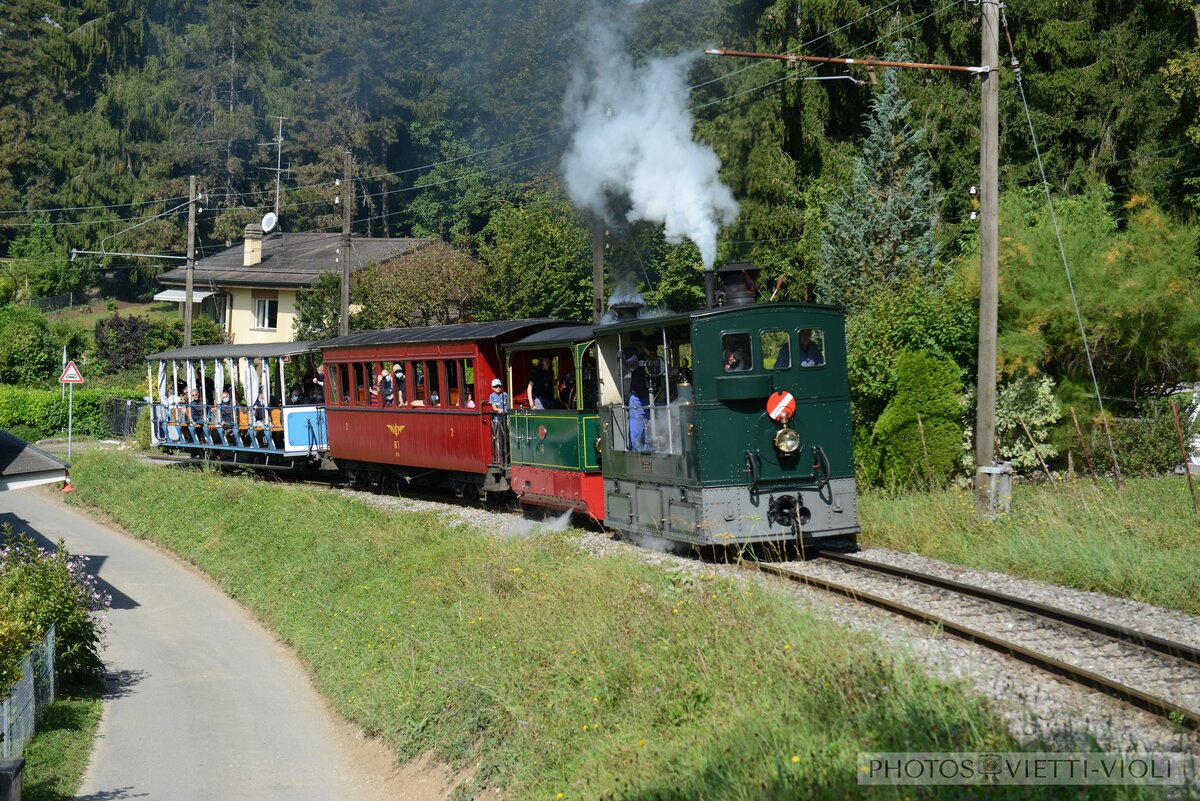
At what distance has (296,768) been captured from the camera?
11320mm

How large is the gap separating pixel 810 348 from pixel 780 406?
3.00ft

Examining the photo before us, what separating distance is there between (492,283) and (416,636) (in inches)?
973

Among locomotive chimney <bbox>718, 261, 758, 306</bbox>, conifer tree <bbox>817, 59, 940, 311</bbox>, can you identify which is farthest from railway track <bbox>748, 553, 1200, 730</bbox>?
conifer tree <bbox>817, 59, 940, 311</bbox>

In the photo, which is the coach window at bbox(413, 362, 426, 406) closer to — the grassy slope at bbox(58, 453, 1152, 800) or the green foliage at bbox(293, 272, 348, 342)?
the grassy slope at bbox(58, 453, 1152, 800)

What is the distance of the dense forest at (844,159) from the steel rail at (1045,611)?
642 centimetres

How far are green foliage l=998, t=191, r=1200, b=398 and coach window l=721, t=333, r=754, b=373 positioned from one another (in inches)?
288

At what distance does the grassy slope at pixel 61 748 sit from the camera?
32.3ft

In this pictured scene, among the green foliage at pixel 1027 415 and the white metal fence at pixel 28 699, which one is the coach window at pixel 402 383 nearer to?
the white metal fence at pixel 28 699

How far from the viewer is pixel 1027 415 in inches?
738

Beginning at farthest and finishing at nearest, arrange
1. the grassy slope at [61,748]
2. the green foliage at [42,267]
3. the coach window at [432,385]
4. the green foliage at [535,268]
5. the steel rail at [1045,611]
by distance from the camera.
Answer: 1. the green foliage at [42,267]
2. the green foliage at [535,268]
3. the coach window at [432,385]
4. the grassy slope at [61,748]
5. the steel rail at [1045,611]

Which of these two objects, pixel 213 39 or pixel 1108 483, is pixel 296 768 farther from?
pixel 213 39

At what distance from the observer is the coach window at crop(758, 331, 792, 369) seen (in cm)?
1311

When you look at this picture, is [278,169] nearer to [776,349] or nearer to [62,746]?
[776,349]

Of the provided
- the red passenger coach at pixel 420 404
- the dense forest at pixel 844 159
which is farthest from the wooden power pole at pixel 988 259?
the red passenger coach at pixel 420 404
